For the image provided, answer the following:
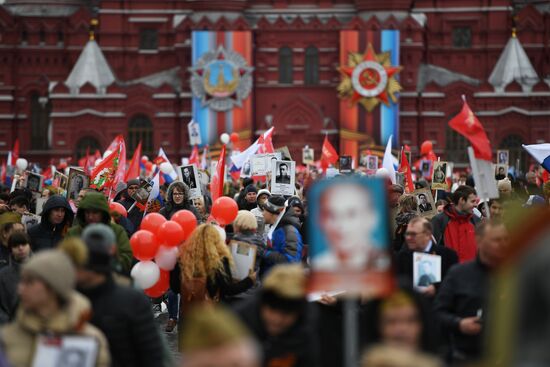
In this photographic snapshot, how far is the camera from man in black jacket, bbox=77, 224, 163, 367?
278 inches

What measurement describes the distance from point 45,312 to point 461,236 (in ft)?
21.9

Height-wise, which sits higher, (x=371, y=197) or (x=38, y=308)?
(x=371, y=197)

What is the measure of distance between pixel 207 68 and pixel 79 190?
32.6m

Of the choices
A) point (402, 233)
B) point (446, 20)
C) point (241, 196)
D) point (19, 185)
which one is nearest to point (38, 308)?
point (402, 233)

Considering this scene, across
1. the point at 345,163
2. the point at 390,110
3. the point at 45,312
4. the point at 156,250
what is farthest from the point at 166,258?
the point at 390,110

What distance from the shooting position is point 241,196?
19.1 m

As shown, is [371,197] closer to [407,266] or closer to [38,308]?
[38,308]

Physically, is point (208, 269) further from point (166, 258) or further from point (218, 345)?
point (218, 345)

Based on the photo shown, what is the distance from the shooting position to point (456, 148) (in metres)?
50.8

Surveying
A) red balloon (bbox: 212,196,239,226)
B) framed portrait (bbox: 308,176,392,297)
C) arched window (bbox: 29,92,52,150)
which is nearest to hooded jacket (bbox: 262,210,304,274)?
red balloon (bbox: 212,196,239,226)

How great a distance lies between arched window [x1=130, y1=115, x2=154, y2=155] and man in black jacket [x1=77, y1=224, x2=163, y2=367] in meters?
44.1

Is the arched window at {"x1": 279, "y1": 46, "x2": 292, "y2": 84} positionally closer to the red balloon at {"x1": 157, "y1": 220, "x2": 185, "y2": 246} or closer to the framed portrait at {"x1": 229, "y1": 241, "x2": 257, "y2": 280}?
the red balloon at {"x1": 157, "y1": 220, "x2": 185, "y2": 246}

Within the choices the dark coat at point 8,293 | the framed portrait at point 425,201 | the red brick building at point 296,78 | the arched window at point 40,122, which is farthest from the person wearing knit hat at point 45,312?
the arched window at point 40,122

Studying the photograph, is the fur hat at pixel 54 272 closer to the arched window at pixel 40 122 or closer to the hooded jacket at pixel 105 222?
the hooded jacket at pixel 105 222
